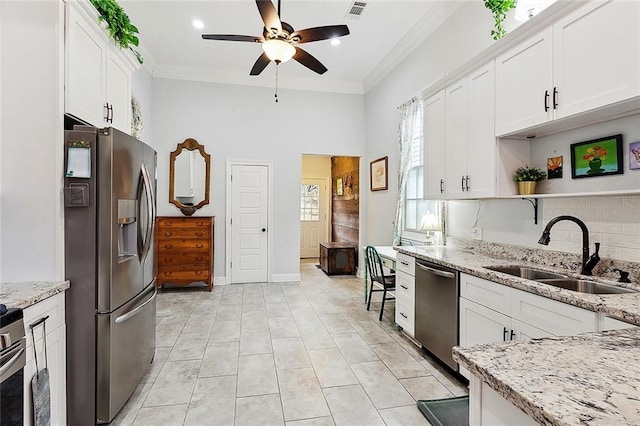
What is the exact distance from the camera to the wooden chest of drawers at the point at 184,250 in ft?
16.5

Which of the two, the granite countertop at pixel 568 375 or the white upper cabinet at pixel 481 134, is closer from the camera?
the granite countertop at pixel 568 375

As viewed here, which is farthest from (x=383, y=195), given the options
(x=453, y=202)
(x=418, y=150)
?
(x=453, y=202)

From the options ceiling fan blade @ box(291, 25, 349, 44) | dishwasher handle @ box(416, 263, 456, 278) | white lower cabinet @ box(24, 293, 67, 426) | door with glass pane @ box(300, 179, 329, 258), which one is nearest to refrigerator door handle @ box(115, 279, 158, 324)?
white lower cabinet @ box(24, 293, 67, 426)

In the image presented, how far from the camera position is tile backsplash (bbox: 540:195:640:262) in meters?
1.91

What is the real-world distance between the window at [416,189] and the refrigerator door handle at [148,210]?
3.14 metres

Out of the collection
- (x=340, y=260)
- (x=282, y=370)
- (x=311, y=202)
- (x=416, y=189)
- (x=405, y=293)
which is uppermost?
(x=416, y=189)

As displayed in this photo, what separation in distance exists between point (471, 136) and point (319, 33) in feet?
5.22

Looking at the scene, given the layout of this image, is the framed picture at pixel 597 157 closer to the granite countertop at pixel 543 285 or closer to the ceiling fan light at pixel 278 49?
the granite countertop at pixel 543 285

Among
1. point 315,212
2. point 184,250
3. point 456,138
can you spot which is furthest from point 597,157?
point 315,212

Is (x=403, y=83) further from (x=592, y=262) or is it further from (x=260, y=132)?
(x=592, y=262)

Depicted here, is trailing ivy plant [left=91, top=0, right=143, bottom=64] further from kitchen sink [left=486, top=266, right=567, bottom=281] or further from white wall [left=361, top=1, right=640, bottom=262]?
kitchen sink [left=486, top=266, right=567, bottom=281]

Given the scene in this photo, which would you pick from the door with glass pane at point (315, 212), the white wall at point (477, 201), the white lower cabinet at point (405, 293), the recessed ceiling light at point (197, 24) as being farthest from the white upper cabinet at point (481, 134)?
the door with glass pane at point (315, 212)

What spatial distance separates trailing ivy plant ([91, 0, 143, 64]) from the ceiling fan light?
105 centimetres

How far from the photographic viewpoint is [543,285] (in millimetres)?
1829
